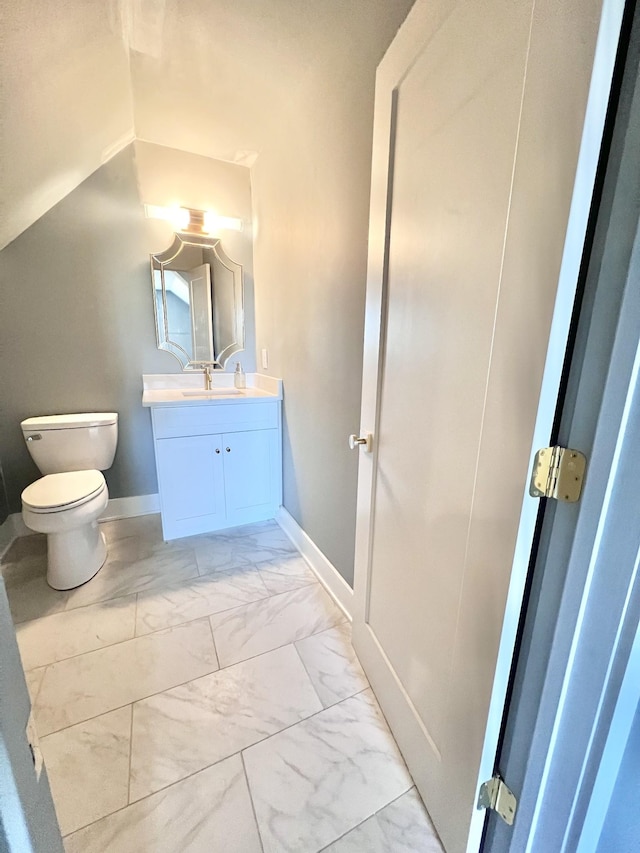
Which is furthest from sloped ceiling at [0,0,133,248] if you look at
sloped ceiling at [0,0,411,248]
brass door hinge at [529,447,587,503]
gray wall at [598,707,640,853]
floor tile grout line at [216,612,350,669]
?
gray wall at [598,707,640,853]

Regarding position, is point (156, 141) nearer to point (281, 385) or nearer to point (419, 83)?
point (281, 385)

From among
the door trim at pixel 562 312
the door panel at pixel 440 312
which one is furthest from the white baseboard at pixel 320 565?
the door trim at pixel 562 312

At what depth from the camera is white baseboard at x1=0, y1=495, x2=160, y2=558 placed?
2143 mm

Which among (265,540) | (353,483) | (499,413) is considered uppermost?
(499,413)

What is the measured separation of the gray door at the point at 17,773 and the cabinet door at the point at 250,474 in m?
1.72

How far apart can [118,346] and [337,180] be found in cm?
173

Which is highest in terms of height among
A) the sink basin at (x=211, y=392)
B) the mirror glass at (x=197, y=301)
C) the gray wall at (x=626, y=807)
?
the mirror glass at (x=197, y=301)

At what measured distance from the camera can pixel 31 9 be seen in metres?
1.02

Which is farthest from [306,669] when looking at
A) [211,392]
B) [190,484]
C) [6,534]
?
[6,534]

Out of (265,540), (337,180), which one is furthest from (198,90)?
(265,540)

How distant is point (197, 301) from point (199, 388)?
606 mm

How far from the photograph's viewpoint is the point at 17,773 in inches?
15.3

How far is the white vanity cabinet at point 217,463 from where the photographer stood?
2.00m

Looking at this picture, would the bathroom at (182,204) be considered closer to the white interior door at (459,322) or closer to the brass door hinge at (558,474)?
the white interior door at (459,322)
